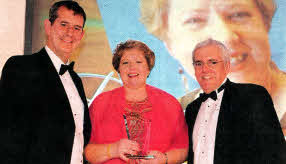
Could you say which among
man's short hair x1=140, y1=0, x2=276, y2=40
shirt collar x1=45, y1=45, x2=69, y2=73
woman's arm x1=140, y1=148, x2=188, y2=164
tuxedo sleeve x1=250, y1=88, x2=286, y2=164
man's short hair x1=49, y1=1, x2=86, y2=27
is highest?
man's short hair x1=140, y1=0, x2=276, y2=40

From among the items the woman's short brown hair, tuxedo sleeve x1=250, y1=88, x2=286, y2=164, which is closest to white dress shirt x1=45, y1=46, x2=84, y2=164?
the woman's short brown hair

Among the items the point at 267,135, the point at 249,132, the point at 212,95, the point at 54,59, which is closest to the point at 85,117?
the point at 54,59

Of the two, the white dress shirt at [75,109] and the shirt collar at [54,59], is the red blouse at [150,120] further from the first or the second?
the shirt collar at [54,59]

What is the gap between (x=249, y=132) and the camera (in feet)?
6.93

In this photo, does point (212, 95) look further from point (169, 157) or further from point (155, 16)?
point (155, 16)

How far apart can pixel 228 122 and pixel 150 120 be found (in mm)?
615

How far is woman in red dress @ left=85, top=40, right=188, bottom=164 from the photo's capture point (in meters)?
2.27

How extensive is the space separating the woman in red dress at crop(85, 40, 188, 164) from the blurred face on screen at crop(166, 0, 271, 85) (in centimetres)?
99

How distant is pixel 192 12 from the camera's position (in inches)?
132

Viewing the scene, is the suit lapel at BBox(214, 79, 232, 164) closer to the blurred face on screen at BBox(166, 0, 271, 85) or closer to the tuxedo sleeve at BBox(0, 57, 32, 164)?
the blurred face on screen at BBox(166, 0, 271, 85)

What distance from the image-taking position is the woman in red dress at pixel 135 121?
2270 millimetres

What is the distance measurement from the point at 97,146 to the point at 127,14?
1695mm

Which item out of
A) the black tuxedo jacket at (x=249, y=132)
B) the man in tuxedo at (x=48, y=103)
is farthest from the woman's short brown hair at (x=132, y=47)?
the black tuxedo jacket at (x=249, y=132)

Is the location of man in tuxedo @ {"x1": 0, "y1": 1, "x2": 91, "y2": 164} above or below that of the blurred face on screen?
below
